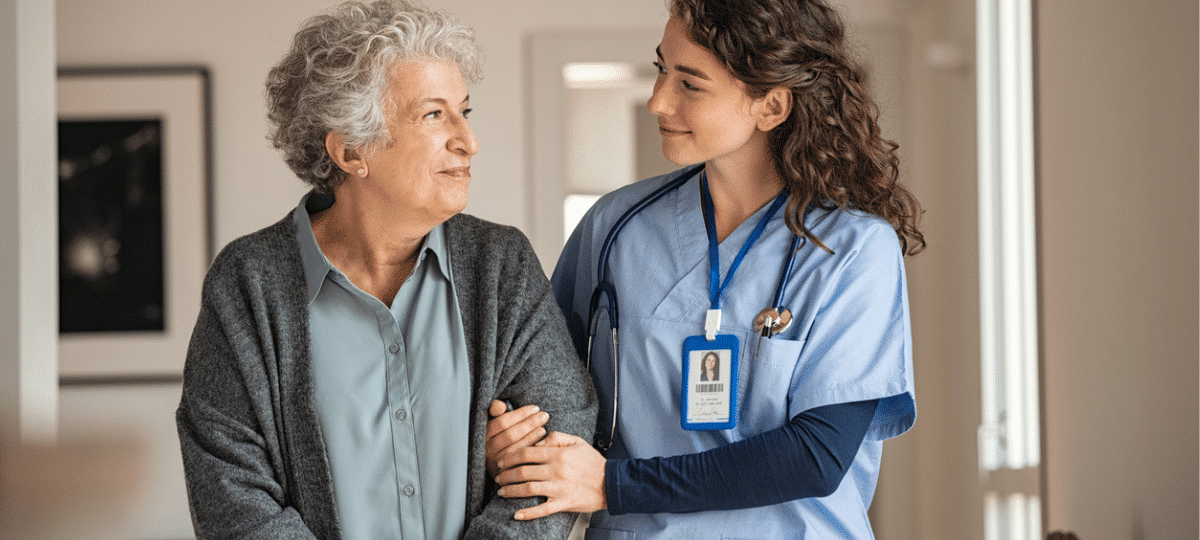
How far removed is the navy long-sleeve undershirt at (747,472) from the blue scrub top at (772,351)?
52mm

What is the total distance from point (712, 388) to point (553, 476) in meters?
0.27

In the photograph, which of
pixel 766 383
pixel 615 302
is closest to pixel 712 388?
pixel 766 383

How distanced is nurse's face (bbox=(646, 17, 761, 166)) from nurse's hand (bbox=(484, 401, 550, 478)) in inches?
17.6

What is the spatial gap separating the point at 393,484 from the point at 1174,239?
128 cm

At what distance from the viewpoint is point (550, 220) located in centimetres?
336

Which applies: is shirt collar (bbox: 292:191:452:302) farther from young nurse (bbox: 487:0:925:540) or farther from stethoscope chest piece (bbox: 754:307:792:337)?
stethoscope chest piece (bbox: 754:307:792:337)

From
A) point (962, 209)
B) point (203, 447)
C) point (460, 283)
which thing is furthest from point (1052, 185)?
point (203, 447)

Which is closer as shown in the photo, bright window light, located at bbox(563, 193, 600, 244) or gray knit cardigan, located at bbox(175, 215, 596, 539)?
gray knit cardigan, located at bbox(175, 215, 596, 539)

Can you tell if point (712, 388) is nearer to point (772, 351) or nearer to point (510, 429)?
point (772, 351)

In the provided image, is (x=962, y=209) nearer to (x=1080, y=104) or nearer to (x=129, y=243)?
(x=1080, y=104)

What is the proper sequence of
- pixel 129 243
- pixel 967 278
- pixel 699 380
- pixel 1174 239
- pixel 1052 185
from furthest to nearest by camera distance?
1. pixel 129 243
2. pixel 967 278
3. pixel 1052 185
4. pixel 1174 239
5. pixel 699 380

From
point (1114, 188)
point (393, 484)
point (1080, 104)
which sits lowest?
point (393, 484)

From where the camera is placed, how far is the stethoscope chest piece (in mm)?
1479

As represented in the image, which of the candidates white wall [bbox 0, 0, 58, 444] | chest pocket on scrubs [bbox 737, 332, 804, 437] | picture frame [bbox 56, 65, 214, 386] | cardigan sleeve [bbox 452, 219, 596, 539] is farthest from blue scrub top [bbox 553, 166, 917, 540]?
picture frame [bbox 56, 65, 214, 386]
